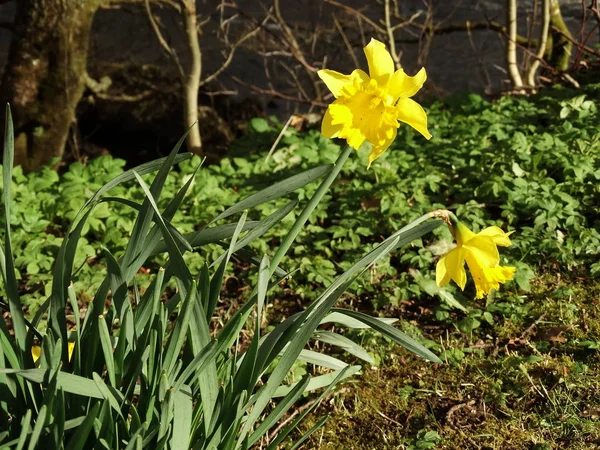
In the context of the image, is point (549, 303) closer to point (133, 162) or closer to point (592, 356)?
point (592, 356)

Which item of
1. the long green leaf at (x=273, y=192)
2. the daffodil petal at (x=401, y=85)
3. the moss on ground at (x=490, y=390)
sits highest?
the daffodil petal at (x=401, y=85)

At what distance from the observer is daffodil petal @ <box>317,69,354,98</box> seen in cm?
185

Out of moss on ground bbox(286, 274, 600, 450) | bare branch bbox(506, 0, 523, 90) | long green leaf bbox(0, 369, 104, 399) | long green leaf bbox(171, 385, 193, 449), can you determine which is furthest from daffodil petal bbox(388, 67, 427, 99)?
bare branch bbox(506, 0, 523, 90)

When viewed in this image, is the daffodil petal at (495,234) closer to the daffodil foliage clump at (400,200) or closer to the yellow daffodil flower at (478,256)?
the yellow daffodil flower at (478,256)

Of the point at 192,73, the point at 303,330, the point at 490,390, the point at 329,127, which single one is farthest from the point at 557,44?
the point at 303,330

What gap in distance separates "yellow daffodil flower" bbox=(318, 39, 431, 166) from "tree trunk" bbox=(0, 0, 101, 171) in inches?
146

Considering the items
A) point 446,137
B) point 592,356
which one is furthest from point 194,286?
point 446,137

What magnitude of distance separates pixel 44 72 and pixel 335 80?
12.5 ft

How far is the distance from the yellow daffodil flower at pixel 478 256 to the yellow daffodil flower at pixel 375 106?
12.1 inches

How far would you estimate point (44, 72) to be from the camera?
204 inches

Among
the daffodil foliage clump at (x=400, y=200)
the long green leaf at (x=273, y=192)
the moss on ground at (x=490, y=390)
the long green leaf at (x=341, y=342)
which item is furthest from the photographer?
the daffodil foliage clump at (x=400, y=200)

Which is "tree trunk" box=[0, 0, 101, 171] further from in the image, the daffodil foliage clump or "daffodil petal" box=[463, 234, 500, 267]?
"daffodil petal" box=[463, 234, 500, 267]

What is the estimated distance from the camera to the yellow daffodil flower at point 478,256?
198 cm

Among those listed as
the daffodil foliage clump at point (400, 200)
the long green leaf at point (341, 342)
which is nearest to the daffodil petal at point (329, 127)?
the long green leaf at point (341, 342)
